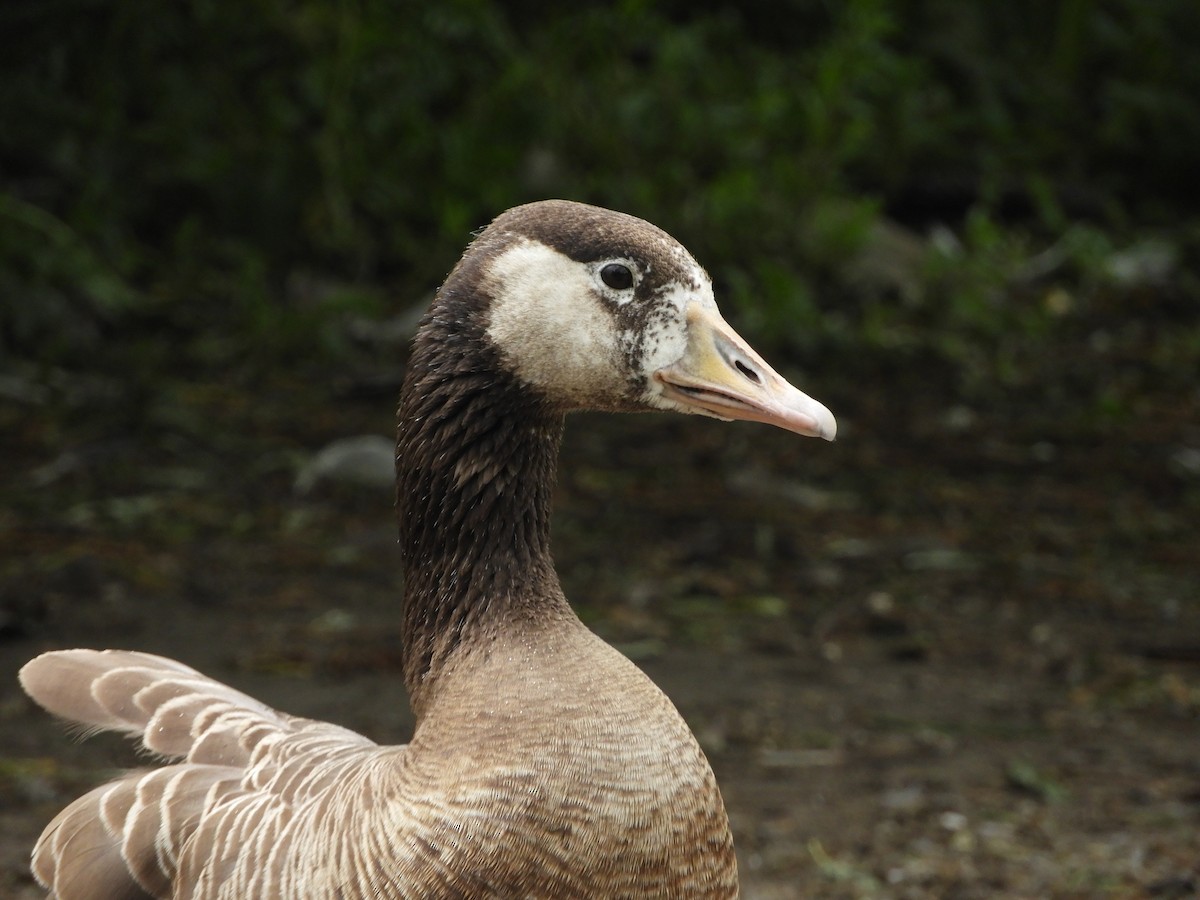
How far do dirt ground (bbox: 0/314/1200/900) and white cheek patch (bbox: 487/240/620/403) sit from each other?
1993 millimetres

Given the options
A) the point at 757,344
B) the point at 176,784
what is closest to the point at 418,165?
the point at 757,344

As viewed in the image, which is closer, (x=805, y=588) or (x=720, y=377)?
(x=720, y=377)

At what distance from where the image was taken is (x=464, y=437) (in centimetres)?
288

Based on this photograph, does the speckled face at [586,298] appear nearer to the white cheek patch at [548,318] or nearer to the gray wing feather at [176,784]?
the white cheek patch at [548,318]

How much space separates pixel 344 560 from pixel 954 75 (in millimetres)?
6234

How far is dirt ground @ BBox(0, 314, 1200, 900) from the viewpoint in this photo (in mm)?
4594

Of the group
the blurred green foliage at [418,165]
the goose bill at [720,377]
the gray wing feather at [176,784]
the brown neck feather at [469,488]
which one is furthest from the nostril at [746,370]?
the blurred green foliage at [418,165]

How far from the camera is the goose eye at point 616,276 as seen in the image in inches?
110

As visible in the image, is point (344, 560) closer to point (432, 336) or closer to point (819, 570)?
point (819, 570)

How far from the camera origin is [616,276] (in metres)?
2.79

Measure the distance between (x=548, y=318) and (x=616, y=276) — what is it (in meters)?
0.14

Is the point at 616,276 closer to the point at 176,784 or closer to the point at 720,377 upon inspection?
the point at 720,377

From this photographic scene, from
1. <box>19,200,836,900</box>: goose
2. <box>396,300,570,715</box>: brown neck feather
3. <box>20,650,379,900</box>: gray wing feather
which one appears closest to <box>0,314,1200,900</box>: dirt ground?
<box>20,650,379,900</box>: gray wing feather

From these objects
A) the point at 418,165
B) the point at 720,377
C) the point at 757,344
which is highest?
the point at 418,165
